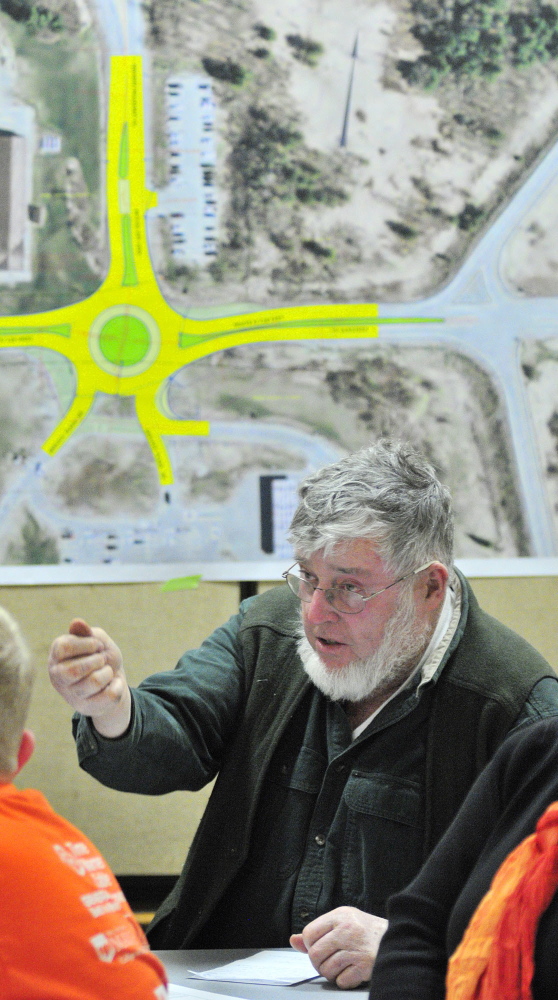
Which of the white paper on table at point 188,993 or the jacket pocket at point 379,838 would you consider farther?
the jacket pocket at point 379,838

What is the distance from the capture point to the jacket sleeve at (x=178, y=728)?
1.64m

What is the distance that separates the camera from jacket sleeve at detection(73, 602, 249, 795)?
164 centimetres

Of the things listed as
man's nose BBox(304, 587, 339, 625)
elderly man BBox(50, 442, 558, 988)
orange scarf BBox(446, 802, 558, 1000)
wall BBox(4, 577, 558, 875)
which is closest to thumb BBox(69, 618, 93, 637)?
elderly man BBox(50, 442, 558, 988)

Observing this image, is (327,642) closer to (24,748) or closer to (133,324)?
(24,748)

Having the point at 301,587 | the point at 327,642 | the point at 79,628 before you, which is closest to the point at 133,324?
the point at 301,587

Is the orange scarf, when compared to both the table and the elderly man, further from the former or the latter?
the elderly man

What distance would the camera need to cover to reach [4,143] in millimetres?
2381

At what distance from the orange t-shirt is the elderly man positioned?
0.55 m

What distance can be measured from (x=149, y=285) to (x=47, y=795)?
1194mm


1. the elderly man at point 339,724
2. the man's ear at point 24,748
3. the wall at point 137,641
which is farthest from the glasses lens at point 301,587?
the man's ear at point 24,748

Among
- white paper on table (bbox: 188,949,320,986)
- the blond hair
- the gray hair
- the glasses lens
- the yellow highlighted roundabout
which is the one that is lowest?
white paper on table (bbox: 188,949,320,986)

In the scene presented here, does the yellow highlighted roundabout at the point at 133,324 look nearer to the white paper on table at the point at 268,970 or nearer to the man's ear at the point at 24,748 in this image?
the white paper on table at the point at 268,970

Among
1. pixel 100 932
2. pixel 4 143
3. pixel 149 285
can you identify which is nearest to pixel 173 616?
pixel 149 285

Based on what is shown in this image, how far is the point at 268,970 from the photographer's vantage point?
1.41 meters
